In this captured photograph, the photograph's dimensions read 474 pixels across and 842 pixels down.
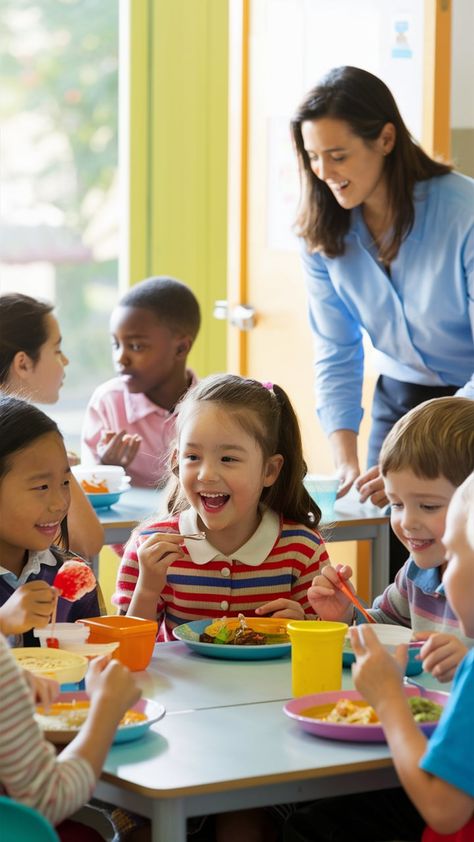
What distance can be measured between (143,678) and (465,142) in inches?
105

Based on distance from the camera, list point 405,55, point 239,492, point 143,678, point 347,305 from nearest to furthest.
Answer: point 143,678 → point 239,492 → point 347,305 → point 405,55

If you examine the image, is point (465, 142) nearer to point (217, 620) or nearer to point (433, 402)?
point (433, 402)

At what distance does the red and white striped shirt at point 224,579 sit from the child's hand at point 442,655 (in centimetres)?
62

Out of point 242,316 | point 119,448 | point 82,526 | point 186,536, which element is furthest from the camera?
point 242,316

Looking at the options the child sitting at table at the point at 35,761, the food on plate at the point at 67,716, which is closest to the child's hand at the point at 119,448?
the food on plate at the point at 67,716

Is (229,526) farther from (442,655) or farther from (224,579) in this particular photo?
(442,655)

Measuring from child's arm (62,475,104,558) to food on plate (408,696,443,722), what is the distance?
1344mm

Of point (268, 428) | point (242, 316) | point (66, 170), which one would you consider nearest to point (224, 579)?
point (268, 428)

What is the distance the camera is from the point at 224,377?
8.46ft

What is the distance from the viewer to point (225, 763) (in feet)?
5.09

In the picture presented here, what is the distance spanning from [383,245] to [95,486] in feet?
3.24

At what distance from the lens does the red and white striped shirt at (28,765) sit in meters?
1.42

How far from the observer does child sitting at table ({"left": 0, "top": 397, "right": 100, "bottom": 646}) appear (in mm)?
2205

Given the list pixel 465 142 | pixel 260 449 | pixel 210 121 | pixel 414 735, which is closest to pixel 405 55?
pixel 465 142
